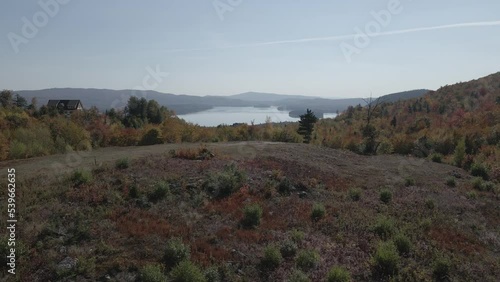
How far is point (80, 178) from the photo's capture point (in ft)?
54.1

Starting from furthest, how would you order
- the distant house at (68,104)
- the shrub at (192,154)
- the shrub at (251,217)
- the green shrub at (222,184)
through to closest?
the distant house at (68,104) → the shrub at (192,154) → the green shrub at (222,184) → the shrub at (251,217)

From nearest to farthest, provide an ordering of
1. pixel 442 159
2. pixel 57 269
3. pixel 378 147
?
pixel 57 269
pixel 442 159
pixel 378 147

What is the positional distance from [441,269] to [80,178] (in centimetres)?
1542

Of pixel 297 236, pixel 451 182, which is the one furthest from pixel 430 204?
pixel 297 236

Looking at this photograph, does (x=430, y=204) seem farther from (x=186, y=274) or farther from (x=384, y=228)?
(x=186, y=274)

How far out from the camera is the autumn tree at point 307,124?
50094 mm

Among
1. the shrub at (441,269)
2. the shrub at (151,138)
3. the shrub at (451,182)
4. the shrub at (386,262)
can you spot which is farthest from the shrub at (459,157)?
the shrub at (151,138)

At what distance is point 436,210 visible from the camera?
17.7 meters

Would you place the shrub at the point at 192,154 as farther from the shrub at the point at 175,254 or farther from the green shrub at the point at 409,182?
the green shrub at the point at 409,182

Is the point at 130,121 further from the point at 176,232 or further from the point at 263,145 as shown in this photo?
the point at 176,232

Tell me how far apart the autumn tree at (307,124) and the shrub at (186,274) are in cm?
4202

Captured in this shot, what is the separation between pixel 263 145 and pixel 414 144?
2146 centimetres

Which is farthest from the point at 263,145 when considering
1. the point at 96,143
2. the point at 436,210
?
the point at 96,143

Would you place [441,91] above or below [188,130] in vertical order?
above
